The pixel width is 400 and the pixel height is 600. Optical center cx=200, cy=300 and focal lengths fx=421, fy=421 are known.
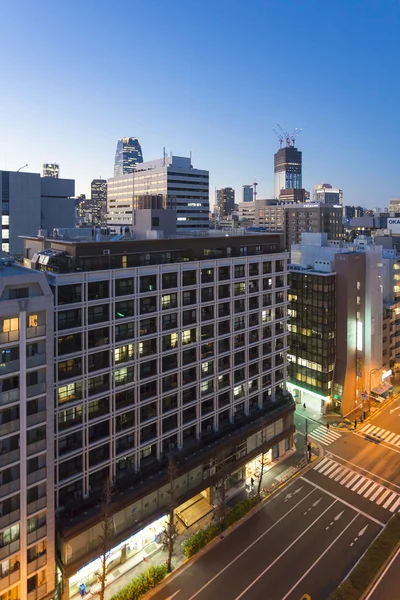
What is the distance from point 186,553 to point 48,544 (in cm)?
1599

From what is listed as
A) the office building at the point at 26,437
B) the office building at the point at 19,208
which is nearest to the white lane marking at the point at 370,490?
the office building at the point at 26,437

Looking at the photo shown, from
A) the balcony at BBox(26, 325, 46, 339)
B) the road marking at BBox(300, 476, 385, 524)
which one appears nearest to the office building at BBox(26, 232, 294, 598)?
the balcony at BBox(26, 325, 46, 339)

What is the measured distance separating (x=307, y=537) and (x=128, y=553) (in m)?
20.5

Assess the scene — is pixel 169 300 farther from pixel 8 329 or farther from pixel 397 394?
pixel 397 394

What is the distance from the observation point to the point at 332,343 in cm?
7681

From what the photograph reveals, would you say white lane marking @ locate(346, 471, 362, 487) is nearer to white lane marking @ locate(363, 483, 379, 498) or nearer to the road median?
white lane marking @ locate(363, 483, 379, 498)

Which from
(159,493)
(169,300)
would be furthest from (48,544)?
(169,300)

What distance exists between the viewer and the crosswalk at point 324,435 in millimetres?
70188

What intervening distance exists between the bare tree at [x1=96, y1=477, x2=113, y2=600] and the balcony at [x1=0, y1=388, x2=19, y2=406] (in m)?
13.1

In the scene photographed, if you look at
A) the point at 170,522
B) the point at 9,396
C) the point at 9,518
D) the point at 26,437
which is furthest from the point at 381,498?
the point at 9,396

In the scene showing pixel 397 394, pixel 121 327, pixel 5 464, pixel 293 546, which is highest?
pixel 121 327

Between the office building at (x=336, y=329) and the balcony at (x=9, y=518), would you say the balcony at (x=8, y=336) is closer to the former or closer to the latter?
the balcony at (x=9, y=518)

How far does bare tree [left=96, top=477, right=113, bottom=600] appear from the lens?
130ft

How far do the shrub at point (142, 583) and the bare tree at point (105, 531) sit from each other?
6.85 feet
